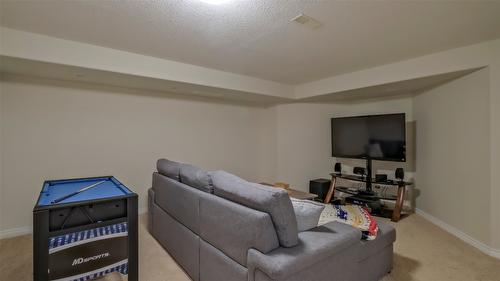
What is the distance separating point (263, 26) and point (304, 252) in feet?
6.57

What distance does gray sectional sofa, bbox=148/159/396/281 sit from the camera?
1.46 meters

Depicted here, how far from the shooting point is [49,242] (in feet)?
5.53

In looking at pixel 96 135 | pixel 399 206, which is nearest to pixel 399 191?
pixel 399 206

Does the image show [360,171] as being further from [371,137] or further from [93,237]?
[93,237]

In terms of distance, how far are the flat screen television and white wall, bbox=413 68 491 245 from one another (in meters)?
0.44

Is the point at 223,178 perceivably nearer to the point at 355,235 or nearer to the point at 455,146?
the point at 355,235

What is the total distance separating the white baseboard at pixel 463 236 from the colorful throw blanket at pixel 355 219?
1493 millimetres

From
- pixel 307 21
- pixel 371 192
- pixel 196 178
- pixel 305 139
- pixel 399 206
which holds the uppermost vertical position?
pixel 307 21

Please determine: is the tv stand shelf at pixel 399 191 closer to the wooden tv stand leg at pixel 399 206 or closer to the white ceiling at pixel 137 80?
the wooden tv stand leg at pixel 399 206

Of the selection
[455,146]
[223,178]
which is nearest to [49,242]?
[223,178]

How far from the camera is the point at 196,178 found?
2.20 m

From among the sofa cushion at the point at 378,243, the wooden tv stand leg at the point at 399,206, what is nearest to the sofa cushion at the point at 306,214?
the sofa cushion at the point at 378,243

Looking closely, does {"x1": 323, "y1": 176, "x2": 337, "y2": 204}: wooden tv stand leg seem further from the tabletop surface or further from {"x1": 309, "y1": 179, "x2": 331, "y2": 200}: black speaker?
the tabletop surface

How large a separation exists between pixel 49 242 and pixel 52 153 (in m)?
2.11
